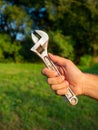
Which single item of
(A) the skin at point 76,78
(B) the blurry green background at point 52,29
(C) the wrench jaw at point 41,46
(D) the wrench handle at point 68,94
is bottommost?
(B) the blurry green background at point 52,29

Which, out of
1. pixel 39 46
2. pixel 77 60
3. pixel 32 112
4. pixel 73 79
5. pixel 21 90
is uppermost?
pixel 39 46

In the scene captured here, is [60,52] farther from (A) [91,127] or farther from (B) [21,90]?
(A) [91,127]

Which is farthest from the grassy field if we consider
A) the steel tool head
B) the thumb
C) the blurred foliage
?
the blurred foliage

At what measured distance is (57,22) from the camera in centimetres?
2483

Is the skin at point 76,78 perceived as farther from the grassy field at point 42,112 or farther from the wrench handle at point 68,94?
the grassy field at point 42,112

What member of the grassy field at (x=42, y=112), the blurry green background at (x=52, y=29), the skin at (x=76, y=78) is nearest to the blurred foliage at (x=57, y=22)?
the blurry green background at (x=52, y=29)

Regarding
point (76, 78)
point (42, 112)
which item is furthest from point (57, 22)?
point (76, 78)

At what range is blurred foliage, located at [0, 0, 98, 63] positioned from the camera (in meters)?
23.9

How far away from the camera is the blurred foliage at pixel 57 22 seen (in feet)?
78.3

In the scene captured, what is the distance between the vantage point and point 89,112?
7.27 meters

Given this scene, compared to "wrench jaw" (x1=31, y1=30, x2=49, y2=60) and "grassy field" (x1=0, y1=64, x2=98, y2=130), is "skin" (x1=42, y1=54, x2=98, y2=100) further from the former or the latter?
"grassy field" (x1=0, y1=64, x2=98, y2=130)

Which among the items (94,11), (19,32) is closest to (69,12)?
(94,11)

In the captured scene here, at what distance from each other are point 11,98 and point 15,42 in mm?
17410

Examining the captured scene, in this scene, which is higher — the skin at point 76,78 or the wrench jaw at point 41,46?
the wrench jaw at point 41,46
